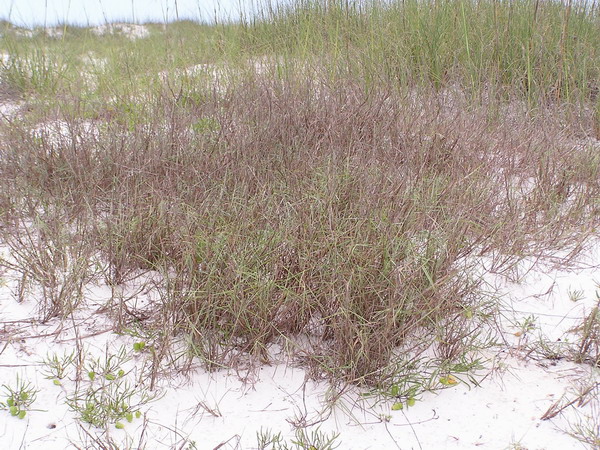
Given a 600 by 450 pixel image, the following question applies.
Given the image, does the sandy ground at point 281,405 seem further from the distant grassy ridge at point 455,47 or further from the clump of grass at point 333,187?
the distant grassy ridge at point 455,47

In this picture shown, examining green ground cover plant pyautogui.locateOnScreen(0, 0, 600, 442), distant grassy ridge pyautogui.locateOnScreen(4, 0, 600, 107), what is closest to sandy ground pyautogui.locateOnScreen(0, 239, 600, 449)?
green ground cover plant pyautogui.locateOnScreen(0, 0, 600, 442)

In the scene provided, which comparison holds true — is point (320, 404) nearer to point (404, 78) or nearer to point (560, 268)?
point (560, 268)

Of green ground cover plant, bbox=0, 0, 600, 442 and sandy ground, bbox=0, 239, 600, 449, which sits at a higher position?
green ground cover plant, bbox=0, 0, 600, 442

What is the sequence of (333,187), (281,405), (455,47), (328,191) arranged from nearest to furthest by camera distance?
(281,405)
(333,187)
(328,191)
(455,47)

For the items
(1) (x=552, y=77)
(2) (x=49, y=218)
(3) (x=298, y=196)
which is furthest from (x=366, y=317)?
(1) (x=552, y=77)

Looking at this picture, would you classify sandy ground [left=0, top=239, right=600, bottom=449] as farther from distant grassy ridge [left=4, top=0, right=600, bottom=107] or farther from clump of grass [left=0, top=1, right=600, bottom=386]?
distant grassy ridge [left=4, top=0, right=600, bottom=107]

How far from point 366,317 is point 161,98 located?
9.28 feet

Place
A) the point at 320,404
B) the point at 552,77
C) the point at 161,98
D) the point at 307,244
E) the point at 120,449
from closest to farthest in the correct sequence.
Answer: the point at 120,449
the point at 320,404
the point at 307,244
the point at 161,98
the point at 552,77

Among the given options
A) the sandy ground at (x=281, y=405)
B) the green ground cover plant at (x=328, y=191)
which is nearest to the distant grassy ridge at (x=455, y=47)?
the green ground cover plant at (x=328, y=191)

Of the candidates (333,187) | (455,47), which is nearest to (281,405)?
(333,187)

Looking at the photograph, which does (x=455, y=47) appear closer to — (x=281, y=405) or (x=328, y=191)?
(x=328, y=191)

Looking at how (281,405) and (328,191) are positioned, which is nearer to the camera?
(281,405)

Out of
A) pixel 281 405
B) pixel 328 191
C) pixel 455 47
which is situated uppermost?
pixel 455 47

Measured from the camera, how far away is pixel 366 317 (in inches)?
81.3
